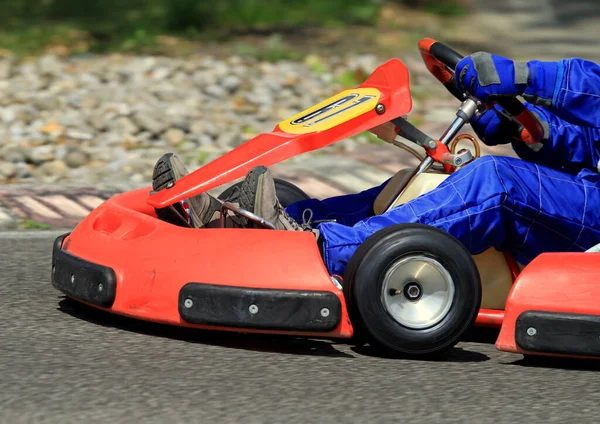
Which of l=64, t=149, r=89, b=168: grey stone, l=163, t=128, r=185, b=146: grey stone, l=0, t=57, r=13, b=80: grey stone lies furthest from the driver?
l=0, t=57, r=13, b=80: grey stone

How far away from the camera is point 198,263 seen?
320 cm

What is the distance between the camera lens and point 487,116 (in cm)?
388

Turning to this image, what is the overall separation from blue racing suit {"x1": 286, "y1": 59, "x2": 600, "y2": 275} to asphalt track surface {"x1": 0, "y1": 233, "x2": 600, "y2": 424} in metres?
0.32

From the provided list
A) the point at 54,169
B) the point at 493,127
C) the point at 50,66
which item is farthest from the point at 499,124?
the point at 50,66

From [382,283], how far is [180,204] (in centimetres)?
71

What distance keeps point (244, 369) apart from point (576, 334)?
86 centimetres

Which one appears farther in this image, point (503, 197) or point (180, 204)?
point (180, 204)

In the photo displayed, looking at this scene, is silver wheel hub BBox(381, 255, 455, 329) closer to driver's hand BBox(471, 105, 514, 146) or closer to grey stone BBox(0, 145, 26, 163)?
driver's hand BBox(471, 105, 514, 146)

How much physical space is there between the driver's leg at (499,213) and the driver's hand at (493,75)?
8.1 inches

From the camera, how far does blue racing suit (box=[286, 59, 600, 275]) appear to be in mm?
3291

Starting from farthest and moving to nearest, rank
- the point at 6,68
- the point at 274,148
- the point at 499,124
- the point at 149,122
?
the point at 6,68
the point at 149,122
the point at 499,124
the point at 274,148

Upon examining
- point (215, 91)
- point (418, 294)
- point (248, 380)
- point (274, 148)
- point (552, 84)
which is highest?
point (215, 91)

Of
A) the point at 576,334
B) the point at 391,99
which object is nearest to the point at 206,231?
the point at 391,99

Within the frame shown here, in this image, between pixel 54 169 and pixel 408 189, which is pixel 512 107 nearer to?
pixel 408 189
